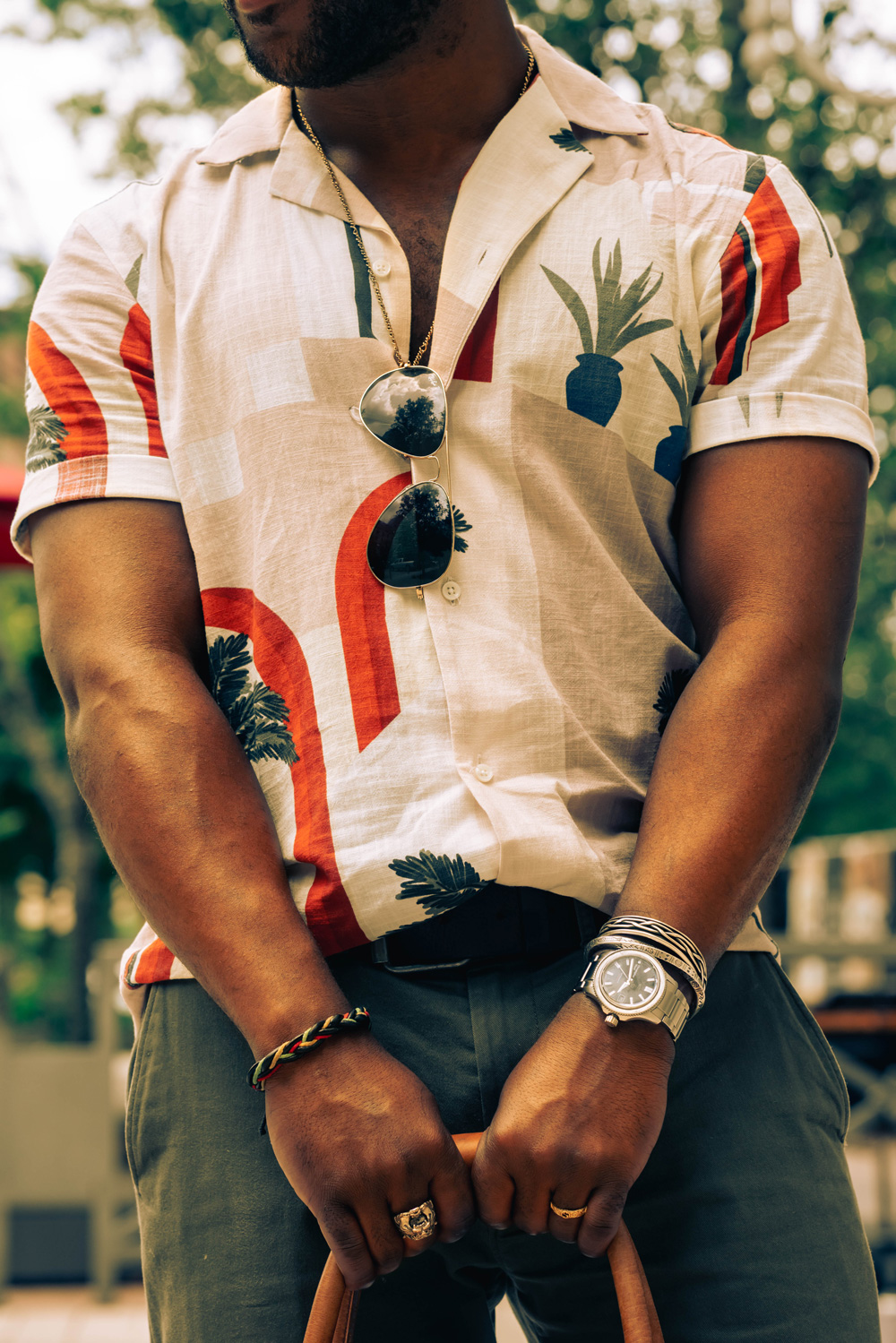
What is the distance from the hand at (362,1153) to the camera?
120 centimetres

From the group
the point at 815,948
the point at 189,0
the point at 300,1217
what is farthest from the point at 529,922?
the point at 189,0

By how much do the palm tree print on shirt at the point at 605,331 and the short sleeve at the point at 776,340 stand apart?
0.27ft

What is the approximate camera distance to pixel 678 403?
1509 millimetres

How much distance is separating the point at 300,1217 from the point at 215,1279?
11cm

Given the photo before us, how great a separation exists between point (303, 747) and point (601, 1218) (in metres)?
0.58

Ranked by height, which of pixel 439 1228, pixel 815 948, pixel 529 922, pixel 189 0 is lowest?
pixel 815 948

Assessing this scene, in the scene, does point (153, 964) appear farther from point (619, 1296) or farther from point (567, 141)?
point (567, 141)

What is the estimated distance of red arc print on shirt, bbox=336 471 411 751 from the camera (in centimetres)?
140

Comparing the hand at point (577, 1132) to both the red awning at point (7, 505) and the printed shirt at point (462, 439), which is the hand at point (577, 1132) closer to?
the printed shirt at point (462, 439)

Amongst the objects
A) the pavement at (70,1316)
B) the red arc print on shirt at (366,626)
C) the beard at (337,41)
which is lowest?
the pavement at (70,1316)

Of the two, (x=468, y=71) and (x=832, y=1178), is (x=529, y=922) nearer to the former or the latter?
(x=832, y=1178)

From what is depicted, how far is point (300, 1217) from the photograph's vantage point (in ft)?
4.39

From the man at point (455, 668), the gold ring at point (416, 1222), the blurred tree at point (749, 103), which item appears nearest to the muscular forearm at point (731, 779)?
the man at point (455, 668)

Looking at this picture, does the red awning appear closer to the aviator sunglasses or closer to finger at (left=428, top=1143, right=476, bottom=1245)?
the aviator sunglasses
